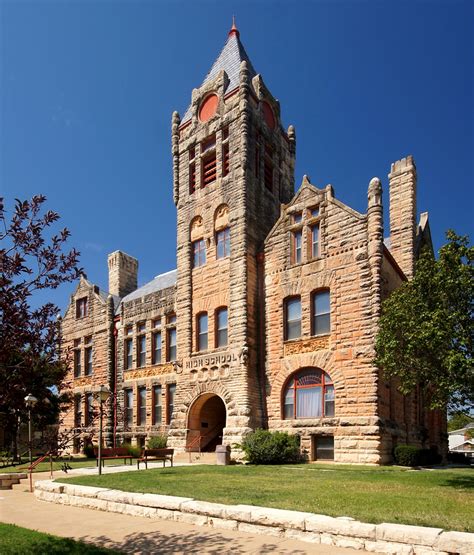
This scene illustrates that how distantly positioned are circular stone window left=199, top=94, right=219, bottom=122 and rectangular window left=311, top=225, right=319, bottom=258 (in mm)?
10060

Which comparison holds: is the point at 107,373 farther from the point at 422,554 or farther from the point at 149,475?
the point at 422,554

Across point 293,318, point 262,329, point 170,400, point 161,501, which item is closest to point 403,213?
point 293,318

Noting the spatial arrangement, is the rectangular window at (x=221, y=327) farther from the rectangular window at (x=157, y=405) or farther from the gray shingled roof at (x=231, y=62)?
the gray shingled roof at (x=231, y=62)

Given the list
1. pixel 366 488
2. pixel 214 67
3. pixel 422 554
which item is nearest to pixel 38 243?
pixel 422 554

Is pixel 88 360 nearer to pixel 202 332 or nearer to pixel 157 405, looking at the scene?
pixel 157 405

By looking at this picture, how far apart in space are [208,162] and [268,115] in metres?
4.56

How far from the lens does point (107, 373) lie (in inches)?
1364

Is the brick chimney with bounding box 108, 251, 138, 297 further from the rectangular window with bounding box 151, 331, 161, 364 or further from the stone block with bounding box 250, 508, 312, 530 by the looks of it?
the stone block with bounding box 250, 508, 312, 530

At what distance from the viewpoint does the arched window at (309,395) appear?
73.3 ft

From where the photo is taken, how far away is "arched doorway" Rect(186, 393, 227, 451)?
2620 cm

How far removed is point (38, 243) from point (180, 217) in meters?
23.3

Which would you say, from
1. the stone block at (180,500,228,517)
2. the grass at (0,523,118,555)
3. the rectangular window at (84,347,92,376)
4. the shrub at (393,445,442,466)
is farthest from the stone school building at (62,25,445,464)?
the grass at (0,523,118,555)

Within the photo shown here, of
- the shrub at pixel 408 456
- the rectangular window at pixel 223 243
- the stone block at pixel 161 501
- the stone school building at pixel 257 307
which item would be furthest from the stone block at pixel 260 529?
the rectangular window at pixel 223 243

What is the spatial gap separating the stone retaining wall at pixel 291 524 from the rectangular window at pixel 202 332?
1492 centimetres
